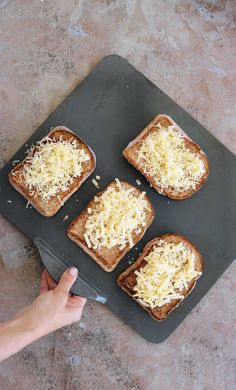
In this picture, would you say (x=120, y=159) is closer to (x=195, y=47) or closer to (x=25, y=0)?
(x=195, y=47)

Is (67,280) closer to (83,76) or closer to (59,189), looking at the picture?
(59,189)

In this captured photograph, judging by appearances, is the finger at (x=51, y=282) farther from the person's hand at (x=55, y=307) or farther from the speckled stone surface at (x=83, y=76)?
the speckled stone surface at (x=83, y=76)

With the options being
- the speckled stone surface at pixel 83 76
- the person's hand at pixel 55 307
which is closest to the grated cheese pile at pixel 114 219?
the person's hand at pixel 55 307

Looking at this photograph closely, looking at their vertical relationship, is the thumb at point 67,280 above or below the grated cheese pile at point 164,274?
below

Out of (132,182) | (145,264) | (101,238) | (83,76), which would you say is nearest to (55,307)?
(101,238)

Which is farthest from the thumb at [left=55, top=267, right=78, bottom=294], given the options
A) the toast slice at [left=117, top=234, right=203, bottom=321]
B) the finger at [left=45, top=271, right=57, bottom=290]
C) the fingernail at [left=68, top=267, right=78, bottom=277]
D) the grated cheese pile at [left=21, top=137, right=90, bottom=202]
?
the grated cheese pile at [left=21, top=137, right=90, bottom=202]

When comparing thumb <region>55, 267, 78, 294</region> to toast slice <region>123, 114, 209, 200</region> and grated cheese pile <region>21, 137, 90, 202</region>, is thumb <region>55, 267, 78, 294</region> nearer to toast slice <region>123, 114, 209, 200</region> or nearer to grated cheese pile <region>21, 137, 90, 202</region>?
grated cheese pile <region>21, 137, 90, 202</region>
